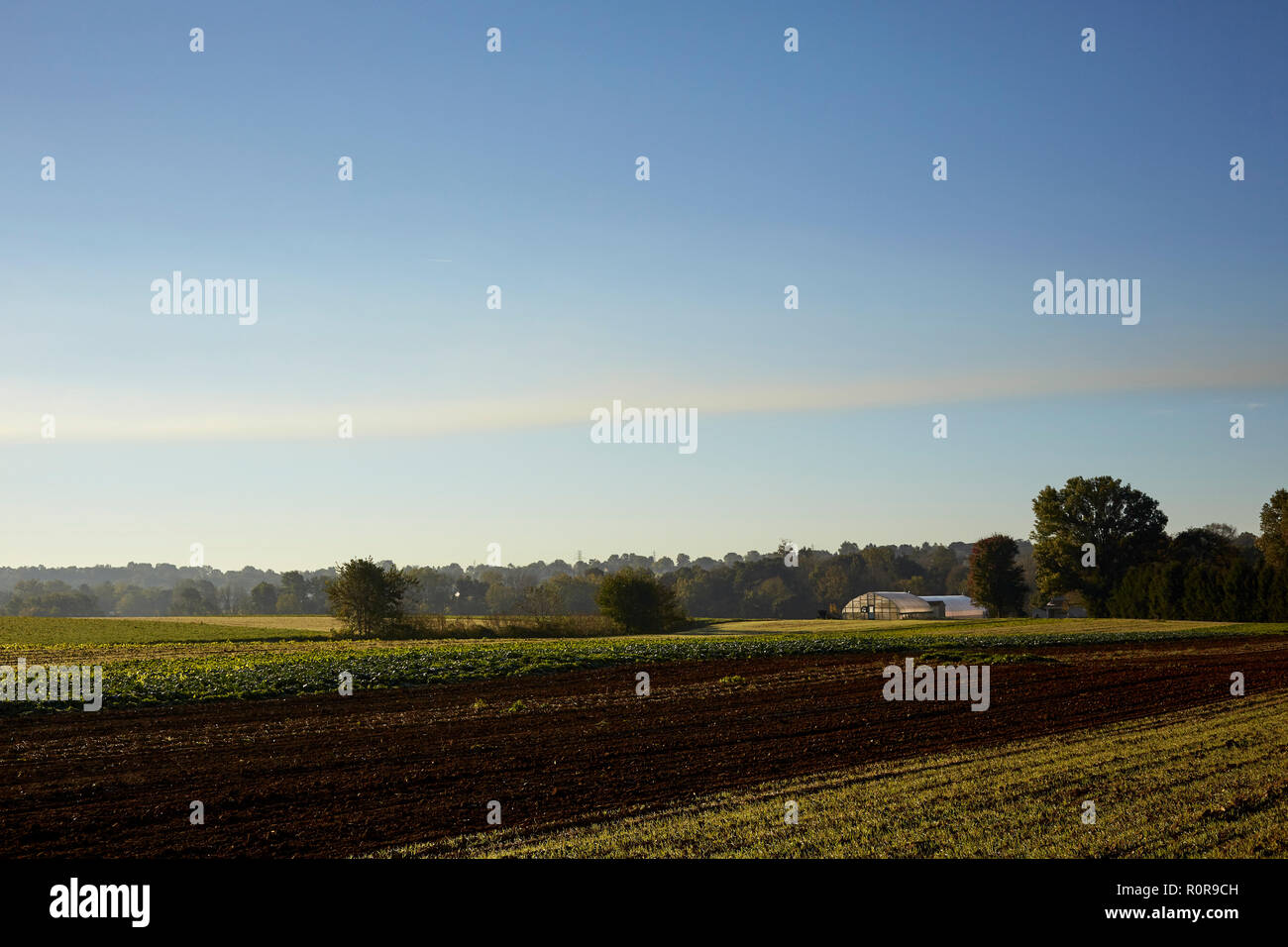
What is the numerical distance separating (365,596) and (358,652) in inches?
926

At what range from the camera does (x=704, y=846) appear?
10680 millimetres

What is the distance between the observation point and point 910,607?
10662 cm

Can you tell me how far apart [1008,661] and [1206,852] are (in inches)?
1152

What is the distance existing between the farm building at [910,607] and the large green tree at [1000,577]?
685 cm

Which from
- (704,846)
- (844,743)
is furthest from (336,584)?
(704,846)

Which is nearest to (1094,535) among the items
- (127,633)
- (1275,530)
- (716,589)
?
(1275,530)

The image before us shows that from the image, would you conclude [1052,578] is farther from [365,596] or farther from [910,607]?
[365,596]

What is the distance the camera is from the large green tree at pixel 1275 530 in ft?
277

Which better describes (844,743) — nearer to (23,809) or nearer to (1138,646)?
(23,809)

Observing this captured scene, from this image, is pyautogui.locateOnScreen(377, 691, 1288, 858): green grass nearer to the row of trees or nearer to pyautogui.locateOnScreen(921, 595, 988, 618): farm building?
the row of trees

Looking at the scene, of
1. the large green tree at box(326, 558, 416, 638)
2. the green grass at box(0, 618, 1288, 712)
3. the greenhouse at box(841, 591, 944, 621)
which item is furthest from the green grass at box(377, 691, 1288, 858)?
the greenhouse at box(841, 591, 944, 621)

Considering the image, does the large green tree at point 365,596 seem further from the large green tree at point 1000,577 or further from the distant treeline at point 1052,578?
the large green tree at point 1000,577

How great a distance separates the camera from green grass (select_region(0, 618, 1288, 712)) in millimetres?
32188

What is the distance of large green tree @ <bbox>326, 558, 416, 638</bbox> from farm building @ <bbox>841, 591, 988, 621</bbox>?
185 feet
